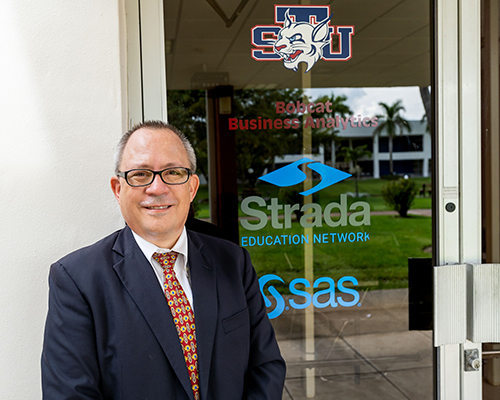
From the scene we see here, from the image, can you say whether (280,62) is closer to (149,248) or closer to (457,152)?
(457,152)

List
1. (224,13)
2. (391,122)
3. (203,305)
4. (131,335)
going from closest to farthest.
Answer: (131,335) < (203,305) < (224,13) < (391,122)

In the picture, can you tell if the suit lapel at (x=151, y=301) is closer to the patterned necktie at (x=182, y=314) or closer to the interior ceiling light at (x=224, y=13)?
the patterned necktie at (x=182, y=314)

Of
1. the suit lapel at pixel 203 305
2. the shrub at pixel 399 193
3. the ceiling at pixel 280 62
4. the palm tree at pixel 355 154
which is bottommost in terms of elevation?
the suit lapel at pixel 203 305

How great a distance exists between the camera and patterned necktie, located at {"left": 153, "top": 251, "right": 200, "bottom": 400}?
4.62 feet

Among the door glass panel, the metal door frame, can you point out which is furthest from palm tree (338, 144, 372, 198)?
the metal door frame

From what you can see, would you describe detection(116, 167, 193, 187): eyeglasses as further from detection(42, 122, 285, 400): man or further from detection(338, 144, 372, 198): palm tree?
detection(338, 144, 372, 198): palm tree

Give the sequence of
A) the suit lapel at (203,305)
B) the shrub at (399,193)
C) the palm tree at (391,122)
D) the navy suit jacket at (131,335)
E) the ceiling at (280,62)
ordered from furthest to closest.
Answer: the shrub at (399,193)
the palm tree at (391,122)
the ceiling at (280,62)
the suit lapel at (203,305)
the navy suit jacket at (131,335)

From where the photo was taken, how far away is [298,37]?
2.07 meters

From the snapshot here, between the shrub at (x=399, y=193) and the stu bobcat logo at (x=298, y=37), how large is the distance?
73cm

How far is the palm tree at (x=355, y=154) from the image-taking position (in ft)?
7.15

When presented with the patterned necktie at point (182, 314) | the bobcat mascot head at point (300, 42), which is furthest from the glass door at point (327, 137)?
the patterned necktie at point (182, 314)

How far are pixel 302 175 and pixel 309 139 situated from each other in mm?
164

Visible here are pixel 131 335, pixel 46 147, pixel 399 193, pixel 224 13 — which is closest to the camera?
pixel 131 335

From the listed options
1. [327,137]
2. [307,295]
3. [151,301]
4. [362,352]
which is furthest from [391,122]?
[151,301]
